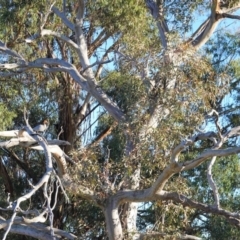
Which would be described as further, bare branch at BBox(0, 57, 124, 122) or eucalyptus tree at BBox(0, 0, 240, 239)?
bare branch at BBox(0, 57, 124, 122)

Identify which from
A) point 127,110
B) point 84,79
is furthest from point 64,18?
point 127,110

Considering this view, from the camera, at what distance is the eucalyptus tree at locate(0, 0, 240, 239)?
908 centimetres

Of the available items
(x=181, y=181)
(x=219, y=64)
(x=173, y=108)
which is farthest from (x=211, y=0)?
(x=181, y=181)

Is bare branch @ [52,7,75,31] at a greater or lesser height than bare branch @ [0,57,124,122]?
greater

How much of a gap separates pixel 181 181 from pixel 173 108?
979 millimetres

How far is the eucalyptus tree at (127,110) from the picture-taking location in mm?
9078

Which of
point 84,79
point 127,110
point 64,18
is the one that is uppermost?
point 64,18

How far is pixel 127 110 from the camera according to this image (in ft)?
33.6

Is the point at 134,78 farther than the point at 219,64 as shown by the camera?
No

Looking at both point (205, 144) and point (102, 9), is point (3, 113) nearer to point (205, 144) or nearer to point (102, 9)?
point (102, 9)

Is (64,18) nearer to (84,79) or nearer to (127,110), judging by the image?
(84,79)

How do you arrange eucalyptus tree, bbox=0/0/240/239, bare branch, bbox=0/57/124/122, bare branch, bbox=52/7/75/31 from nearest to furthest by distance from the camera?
eucalyptus tree, bbox=0/0/240/239 → bare branch, bbox=0/57/124/122 → bare branch, bbox=52/7/75/31

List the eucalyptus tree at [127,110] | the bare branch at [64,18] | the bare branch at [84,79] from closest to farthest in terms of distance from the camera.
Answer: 1. the eucalyptus tree at [127,110]
2. the bare branch at [84,79]
3. the bare branch at [64,18]

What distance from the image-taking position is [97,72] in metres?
13.4
